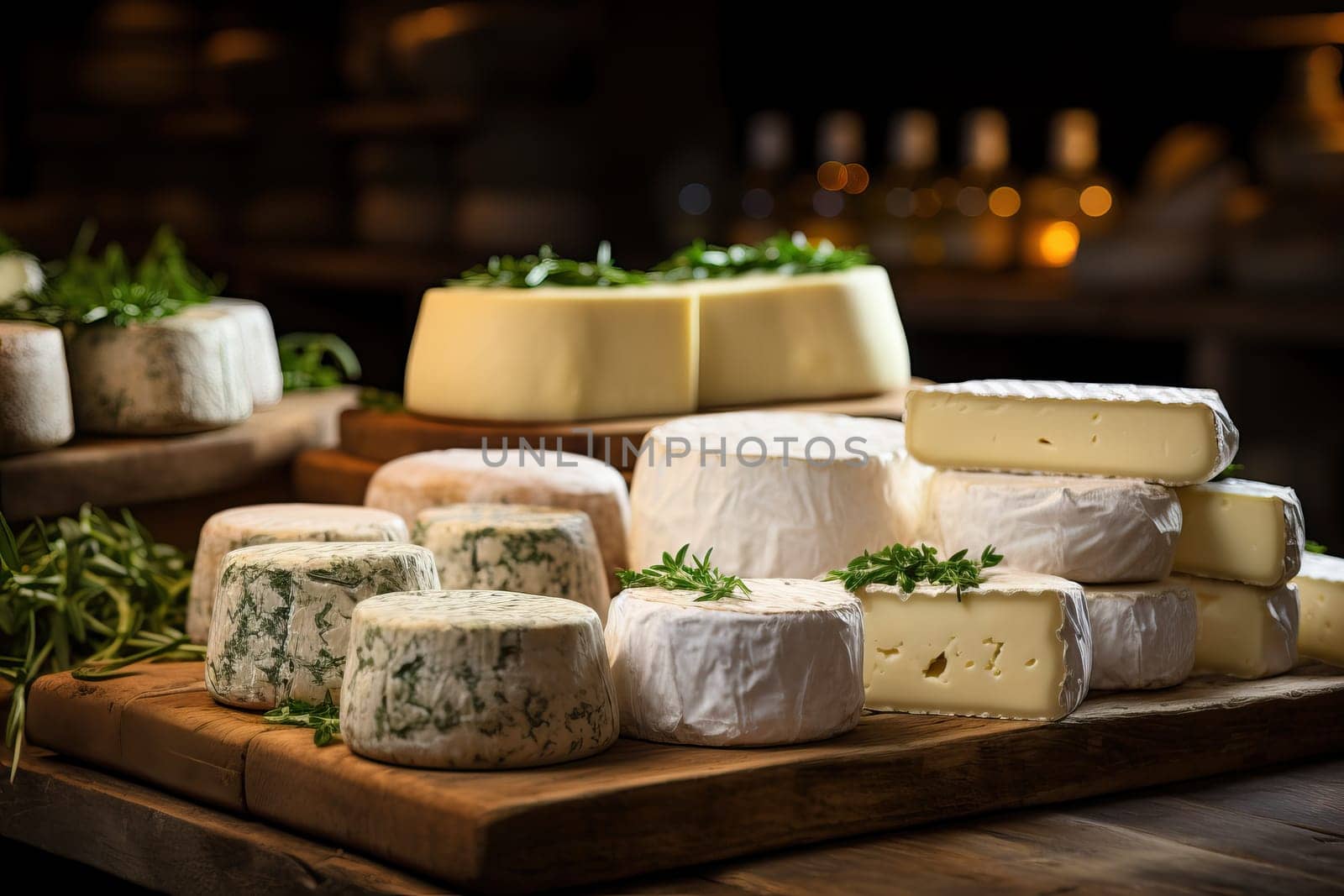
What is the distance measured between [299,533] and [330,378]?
883mm

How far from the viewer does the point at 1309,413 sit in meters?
2.66

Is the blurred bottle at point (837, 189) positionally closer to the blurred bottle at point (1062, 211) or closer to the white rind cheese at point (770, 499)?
the blurred bottle at point (1062, 211)

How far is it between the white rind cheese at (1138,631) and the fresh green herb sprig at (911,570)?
10 centimetres

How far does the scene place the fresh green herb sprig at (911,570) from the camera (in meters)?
1.25

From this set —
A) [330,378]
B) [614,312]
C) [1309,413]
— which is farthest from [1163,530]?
[1309,413]

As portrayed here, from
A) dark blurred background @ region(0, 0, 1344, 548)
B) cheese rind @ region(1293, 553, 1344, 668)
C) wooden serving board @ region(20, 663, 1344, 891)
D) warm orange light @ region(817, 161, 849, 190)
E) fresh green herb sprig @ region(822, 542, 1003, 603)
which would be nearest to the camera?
wooden serving board @ region(20, 663, 1344, 891)

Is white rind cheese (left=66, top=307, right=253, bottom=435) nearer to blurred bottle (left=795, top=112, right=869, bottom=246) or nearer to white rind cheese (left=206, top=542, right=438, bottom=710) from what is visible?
white rind cheese (left=206, top=542, right=438, bottom=710)

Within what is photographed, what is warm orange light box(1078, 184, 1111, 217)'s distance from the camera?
9.84ft

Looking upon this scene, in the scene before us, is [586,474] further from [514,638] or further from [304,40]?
[304,40]

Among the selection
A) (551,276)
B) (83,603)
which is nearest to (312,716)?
(83,603)

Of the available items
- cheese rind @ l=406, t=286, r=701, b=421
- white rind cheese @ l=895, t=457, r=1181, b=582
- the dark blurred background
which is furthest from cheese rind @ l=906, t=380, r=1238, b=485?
the dark blurred background

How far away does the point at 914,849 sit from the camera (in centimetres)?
112

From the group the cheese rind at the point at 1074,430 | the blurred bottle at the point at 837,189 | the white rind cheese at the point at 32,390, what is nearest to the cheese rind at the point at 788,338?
the cheese rind at the point at 1074,430

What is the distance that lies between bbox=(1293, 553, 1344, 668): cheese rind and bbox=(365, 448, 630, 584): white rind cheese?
602mm
